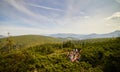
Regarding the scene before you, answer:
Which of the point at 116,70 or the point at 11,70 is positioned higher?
the point at 116,70

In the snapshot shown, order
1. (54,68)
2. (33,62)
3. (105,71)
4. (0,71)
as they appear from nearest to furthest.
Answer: (105,71) → (54,68) → (33,62) → (0,71)

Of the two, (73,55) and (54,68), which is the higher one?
(73,55)

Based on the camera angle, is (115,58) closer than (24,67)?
Yes

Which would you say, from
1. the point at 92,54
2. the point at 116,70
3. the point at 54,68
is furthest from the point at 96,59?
the point at 116,70

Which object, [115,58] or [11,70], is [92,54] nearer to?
[115,58]

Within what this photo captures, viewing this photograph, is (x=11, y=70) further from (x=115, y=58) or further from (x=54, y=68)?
(x=115, y=58)

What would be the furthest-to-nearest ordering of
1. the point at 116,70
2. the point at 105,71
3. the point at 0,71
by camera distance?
the point at 0,71
the point at 105,71
the point at 116,70

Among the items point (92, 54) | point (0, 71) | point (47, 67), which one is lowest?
point (0, 71)

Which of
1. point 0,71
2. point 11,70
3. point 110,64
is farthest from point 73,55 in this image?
point 0,71

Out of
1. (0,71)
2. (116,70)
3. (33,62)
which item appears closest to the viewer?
(116,70)
